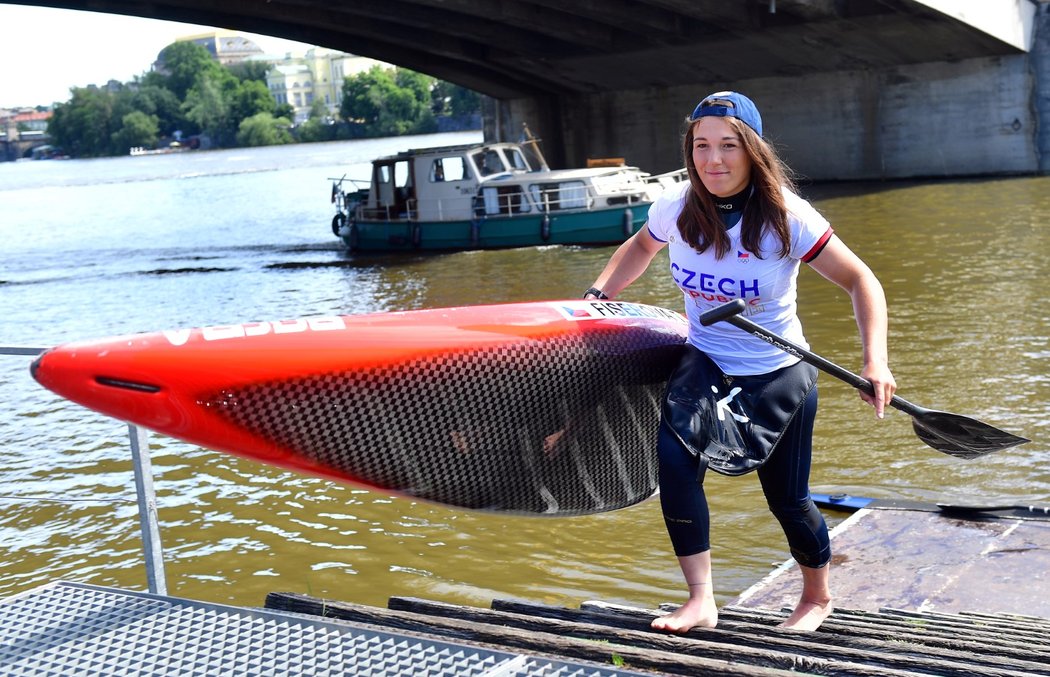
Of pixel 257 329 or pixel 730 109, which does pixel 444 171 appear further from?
pixel 730 109

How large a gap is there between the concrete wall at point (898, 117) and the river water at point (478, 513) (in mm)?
4173

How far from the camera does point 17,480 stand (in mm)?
9305

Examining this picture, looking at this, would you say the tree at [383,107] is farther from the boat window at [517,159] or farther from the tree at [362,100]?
the boat window at [517,159]

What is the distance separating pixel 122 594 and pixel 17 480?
6172 mm

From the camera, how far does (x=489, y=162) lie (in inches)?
994

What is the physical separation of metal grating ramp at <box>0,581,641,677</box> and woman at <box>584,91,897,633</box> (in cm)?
79

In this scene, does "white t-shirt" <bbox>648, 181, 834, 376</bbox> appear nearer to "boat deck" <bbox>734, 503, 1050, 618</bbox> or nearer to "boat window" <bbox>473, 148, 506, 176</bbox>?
"boat deck" <bbox>734, 503, 1050, 618</bbox>

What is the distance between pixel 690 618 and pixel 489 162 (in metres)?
22.2

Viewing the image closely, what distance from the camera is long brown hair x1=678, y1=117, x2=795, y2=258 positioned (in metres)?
3.62

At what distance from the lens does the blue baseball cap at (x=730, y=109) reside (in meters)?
3.64

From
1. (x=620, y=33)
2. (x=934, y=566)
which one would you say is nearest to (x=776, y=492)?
(x=934, y=566)

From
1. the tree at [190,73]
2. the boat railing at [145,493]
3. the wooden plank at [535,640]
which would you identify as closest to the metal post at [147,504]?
the boat railing at [145,493]

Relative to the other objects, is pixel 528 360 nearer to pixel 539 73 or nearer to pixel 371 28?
pixel 371 28

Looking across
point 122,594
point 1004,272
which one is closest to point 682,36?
point 1004,272
